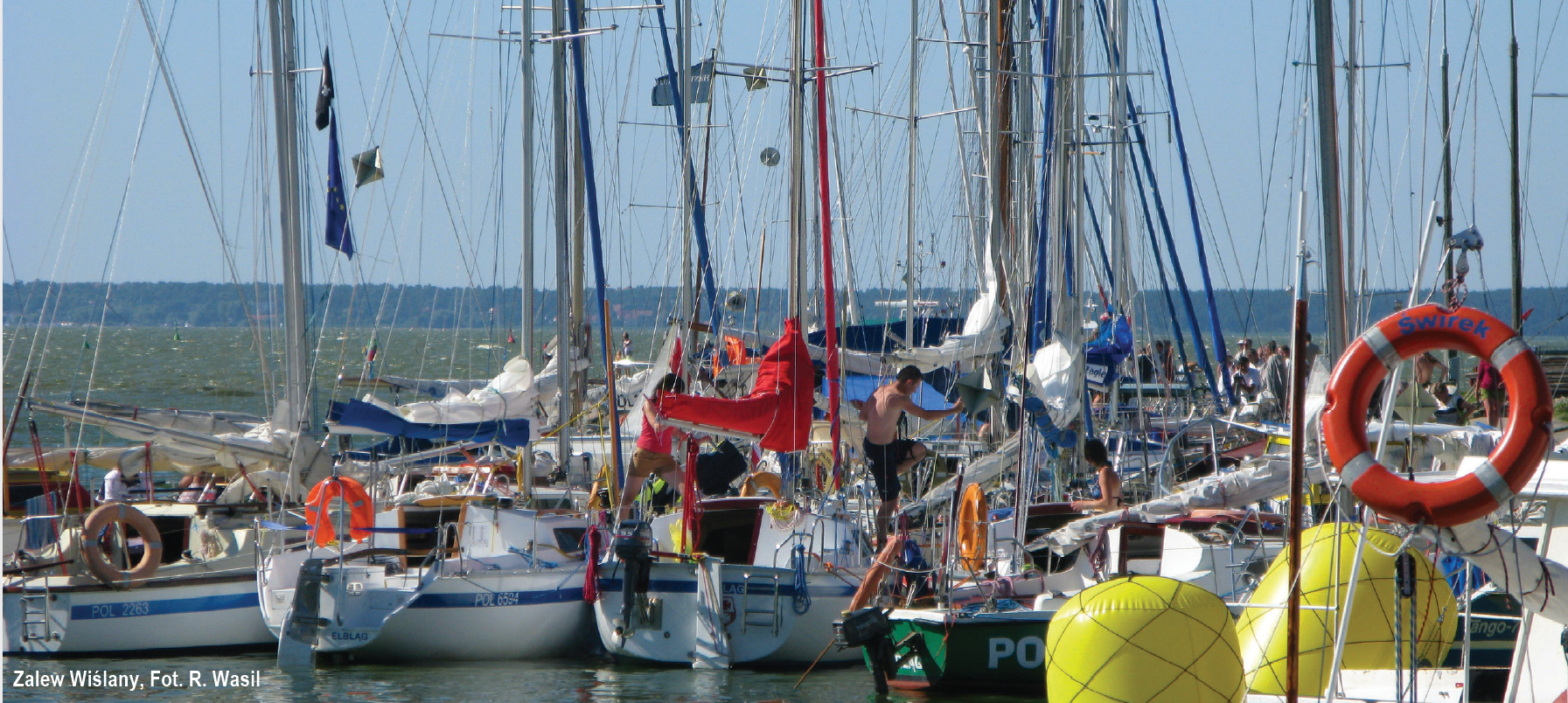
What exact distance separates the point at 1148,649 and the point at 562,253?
9.29 metres

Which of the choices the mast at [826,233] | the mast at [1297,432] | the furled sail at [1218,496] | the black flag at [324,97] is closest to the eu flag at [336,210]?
the black flag at [324,97]

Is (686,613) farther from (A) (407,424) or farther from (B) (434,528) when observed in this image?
(A) (407,424)

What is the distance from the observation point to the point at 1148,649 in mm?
7555

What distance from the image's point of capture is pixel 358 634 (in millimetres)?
12062

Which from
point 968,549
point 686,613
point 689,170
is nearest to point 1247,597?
point 968,549

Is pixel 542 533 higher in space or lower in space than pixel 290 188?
lower

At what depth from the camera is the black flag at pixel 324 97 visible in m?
17.3

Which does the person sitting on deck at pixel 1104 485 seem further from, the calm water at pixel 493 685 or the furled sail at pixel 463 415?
the furled sail at pixel 463 415

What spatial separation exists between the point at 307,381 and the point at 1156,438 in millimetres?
12036

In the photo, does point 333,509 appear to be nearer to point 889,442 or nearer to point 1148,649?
point 889,442

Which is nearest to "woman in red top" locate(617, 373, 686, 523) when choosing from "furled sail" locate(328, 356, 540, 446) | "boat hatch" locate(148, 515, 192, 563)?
"furled sail" locate(328, 356, 540, 446)

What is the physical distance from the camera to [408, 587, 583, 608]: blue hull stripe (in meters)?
12.2

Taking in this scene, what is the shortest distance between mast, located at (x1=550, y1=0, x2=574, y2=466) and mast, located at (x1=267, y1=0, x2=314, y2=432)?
2735 millimetres

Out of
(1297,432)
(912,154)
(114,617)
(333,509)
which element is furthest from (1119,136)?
(1297,432)
